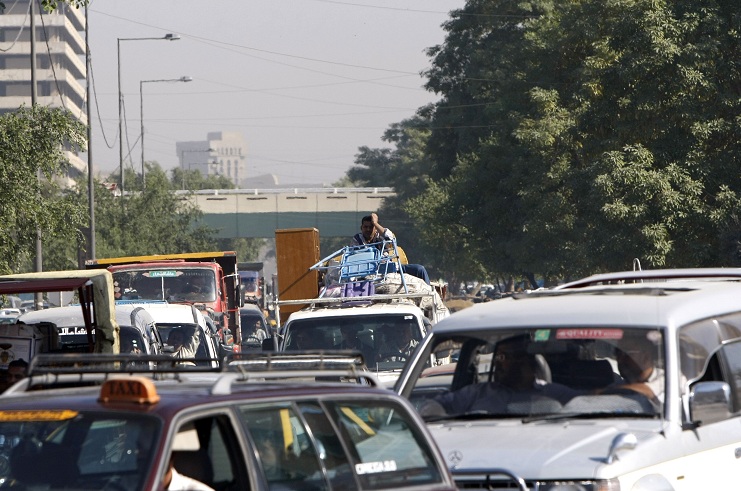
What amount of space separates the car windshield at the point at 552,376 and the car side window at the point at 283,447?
7.45 ft

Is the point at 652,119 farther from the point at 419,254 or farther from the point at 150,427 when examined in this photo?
the point at 419,254

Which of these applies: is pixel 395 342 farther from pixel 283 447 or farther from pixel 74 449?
pixel 74 449

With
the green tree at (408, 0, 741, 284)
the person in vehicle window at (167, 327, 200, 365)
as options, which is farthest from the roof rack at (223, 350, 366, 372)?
the green tree at (408, 0, 741, 284)

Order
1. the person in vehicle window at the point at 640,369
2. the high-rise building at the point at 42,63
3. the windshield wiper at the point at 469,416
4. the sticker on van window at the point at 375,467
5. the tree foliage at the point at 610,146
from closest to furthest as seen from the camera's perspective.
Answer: the sticker on van window at the point at 375,467
the person in vehicle window at the point at 640,369
the windshield wiper at the point at 469,416
the tree foliage at the point at 610,146
the high-rise building at the point at 42,63

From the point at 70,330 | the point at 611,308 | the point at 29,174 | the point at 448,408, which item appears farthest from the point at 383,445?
the point at 29,174

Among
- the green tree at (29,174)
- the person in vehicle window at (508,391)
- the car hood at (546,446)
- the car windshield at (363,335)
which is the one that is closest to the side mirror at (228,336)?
the green tree at (29,174)

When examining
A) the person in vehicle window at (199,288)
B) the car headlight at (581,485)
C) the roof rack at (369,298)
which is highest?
the roof rack at (369,298)

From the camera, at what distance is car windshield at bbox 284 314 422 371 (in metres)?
14.3

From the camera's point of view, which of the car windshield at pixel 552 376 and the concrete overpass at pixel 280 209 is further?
the concrete overpass at pixel 280 209

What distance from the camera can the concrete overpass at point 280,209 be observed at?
94875mm

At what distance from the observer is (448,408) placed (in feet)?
24.0

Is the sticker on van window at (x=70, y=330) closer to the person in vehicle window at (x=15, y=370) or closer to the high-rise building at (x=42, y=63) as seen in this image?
the person in vehicle window at (x=15, y=370)

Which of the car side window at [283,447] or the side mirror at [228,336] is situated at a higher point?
the car side window at [283,447]

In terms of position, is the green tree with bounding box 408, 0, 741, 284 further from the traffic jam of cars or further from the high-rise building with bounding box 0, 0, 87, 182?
the high-rise building with bounding box 0, 0, 87, 182
